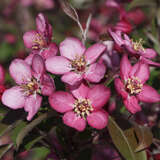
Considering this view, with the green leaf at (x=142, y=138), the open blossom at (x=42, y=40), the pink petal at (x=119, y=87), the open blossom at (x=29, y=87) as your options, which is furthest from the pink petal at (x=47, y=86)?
the green leaf at (x=142, y=138)

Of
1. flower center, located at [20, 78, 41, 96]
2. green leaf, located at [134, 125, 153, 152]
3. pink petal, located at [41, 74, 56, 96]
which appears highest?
pink petal, located at [41, 74, 56, 96]

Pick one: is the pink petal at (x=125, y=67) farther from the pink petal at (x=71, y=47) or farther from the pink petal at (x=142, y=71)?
the pink petal at (x=71, y=47)

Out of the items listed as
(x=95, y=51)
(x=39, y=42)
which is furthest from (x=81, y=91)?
(x=39, y=42)

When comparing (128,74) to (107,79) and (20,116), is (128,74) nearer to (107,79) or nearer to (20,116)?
(107,79)

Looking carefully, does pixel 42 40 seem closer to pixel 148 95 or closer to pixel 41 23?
pixel 41 23

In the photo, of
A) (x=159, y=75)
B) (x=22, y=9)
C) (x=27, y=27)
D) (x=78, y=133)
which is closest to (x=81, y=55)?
(x=78, y=133)

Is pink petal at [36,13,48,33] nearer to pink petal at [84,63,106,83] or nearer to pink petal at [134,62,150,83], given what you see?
pink petal at [84,63,106,83]

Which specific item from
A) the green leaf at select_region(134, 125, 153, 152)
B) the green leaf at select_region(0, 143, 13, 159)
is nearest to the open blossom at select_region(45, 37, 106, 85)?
the green leaf at select_region(134, 125, 153, 152)
